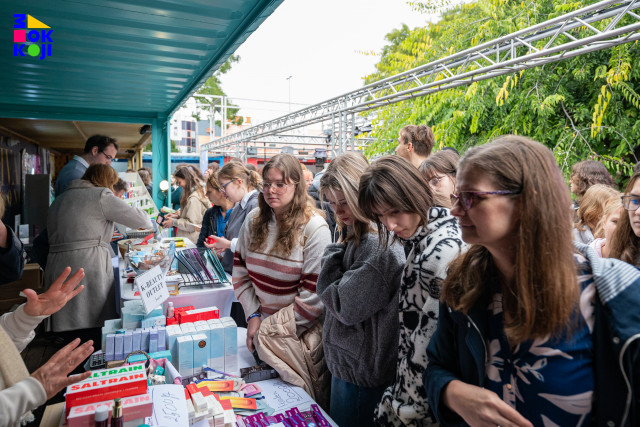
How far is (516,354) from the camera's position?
2.99 feet

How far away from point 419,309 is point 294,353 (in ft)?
2.56

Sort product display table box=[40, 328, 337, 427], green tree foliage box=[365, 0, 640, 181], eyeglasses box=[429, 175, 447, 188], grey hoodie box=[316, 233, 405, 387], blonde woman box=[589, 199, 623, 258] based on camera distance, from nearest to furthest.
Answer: grey hoodie box=[316, 233, 405, 387], product display table box=[40, 328, 337, 427], blonde woman box=[589, 199, 623, 258], eyeglasses box=[429, 175, 447, 188], green tree foliage box=[365, 0, 640, 181]

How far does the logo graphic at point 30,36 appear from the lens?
2592 millimetres

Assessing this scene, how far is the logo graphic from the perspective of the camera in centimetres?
259

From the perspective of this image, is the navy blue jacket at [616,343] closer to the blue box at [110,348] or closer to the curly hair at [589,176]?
the blue box at [110,348]

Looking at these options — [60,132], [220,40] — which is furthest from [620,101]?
[60,132]

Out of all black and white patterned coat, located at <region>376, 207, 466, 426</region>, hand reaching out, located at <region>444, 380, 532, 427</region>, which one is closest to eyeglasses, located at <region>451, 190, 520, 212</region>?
black and white patterned coat, located at <region>376, 207, 466, 426</region>

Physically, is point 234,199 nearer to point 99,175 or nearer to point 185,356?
point 99,175

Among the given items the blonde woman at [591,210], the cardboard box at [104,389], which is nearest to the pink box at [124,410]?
the cardboard box at [104,389]

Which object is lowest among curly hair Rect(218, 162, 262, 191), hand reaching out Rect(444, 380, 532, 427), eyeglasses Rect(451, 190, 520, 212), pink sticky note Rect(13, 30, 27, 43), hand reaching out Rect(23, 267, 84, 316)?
hand reaching out Rect(444, 380, 532, 427)

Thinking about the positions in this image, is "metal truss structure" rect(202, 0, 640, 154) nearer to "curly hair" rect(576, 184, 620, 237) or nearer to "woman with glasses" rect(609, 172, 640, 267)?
"curly hair" rect(576, 184, 620, 237)

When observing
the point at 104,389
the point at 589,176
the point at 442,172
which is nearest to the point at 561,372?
the point at 104,389

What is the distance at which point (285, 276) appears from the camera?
6.65 ft

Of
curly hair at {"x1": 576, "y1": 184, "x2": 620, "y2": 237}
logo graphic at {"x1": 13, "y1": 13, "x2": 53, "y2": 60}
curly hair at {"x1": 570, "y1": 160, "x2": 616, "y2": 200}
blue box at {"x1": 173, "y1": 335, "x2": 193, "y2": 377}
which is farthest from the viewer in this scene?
curly hair at {"x1": 570, "y1": 160, "x2": 616, "y2": 200}
